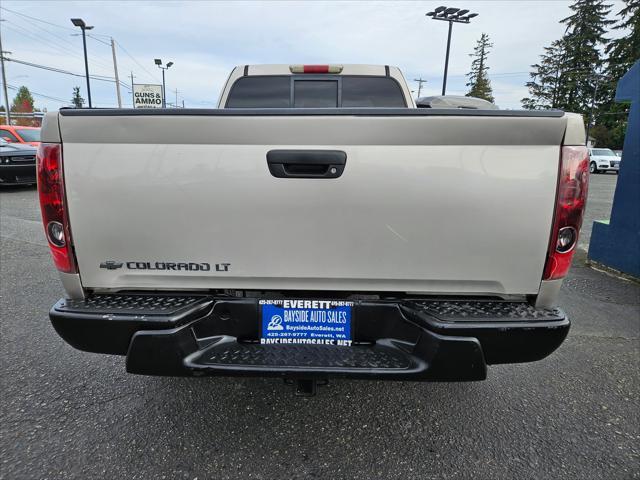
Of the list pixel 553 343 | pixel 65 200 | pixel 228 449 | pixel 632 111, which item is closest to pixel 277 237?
pixel 65 200

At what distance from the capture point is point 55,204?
1.79 meters

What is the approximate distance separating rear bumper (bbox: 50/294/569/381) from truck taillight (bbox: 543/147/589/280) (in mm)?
290

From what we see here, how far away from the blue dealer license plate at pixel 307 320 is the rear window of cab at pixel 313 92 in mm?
2564

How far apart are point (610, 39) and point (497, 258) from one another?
61422 mm

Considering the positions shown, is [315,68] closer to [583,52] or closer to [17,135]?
[17,135]

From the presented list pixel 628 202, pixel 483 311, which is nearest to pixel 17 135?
pixel 483 311

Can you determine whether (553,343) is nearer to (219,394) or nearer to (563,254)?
(563,254)

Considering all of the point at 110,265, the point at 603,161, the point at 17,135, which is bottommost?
the point at 110,265

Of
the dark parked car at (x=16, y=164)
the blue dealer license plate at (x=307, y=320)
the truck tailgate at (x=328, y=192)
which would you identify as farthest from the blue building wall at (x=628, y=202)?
the dark parked car at (x=16, y=164)

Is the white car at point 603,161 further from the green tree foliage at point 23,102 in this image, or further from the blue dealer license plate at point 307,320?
the green tree foliage at point 23,102

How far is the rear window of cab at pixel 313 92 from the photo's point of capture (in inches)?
152

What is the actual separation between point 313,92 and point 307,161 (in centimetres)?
243

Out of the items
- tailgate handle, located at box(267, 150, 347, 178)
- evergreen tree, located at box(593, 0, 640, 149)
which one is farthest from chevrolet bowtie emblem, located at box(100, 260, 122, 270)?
evergreen tree, located at box(593, 0, 640, 149)

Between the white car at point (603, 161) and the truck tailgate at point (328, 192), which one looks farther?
the white car at point (603, 161)
